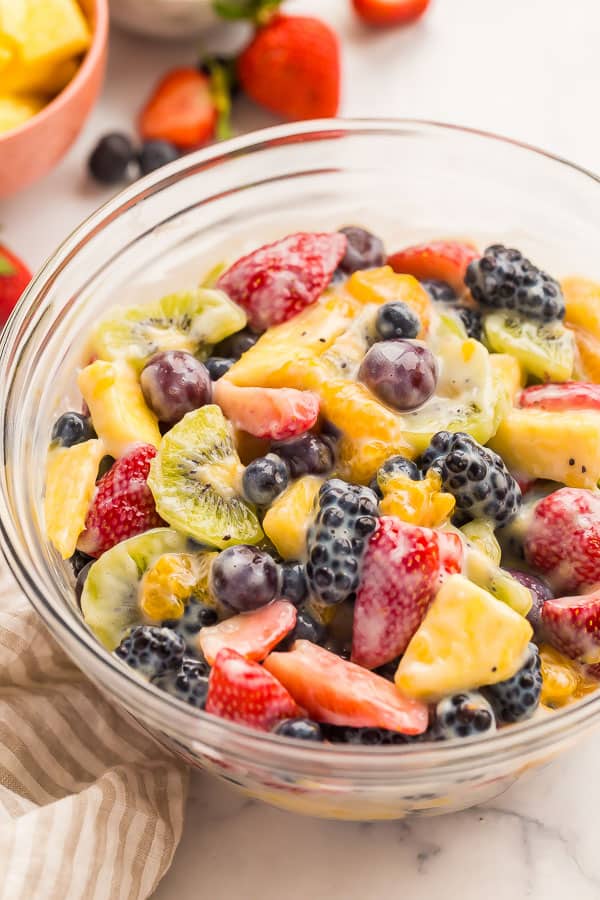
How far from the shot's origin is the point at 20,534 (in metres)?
1.79

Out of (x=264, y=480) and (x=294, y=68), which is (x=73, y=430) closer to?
(x=264, y=480)

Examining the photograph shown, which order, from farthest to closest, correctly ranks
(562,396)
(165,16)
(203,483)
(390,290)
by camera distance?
(165,16) → (390,290) → (562,396) → (203,483)

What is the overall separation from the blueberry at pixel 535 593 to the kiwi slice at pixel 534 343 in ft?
1.25

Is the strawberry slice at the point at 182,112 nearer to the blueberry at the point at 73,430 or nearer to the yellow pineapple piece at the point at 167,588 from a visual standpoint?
the blueberry at the point at 73,430

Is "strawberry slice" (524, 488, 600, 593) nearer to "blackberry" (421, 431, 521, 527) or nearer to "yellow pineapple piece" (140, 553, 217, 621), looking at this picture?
"blackberry" (421, 431, 521, 527)

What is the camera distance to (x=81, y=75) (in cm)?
259

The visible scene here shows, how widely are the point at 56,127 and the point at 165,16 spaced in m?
0.52

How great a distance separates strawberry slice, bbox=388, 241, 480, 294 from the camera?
2096 mm

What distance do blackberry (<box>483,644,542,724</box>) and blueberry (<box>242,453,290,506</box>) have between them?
43 cm

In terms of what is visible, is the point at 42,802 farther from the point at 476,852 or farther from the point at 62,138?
the point at 62,138

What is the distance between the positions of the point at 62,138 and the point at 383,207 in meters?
0.77

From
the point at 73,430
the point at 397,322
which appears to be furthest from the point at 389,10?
the point at 73,430

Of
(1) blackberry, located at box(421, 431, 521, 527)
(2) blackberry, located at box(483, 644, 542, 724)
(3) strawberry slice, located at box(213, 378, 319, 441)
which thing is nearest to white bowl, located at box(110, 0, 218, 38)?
(3) strawberry slice, located at box(213, 378, 319, 441)

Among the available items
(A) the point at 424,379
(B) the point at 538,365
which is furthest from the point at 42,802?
(B) the point at 538,365
